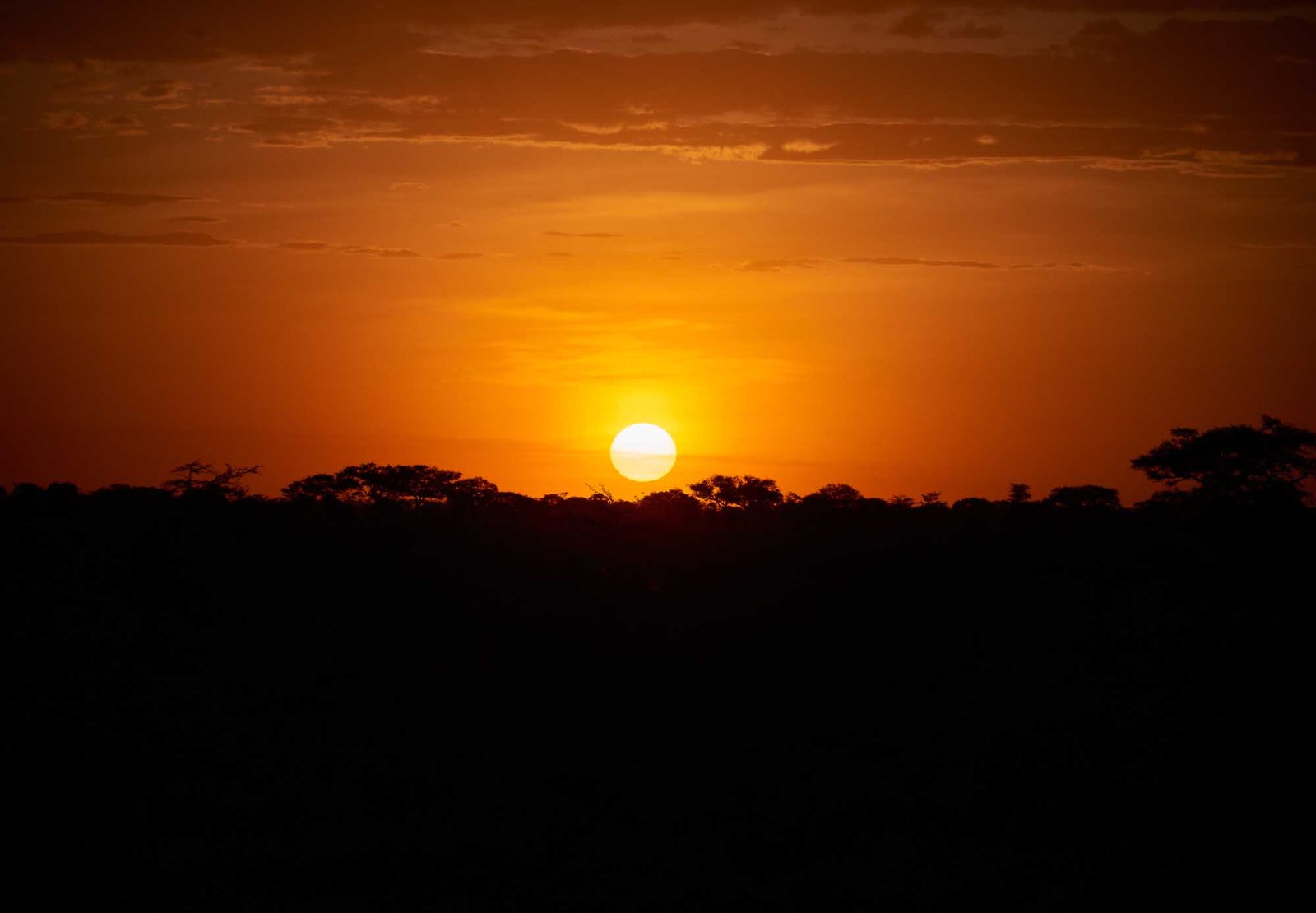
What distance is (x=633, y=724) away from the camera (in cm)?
2633

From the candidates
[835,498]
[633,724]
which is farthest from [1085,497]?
[633,724]

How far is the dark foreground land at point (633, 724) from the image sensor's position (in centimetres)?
2080

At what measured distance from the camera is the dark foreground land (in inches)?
819

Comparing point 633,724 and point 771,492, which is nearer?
point 633,724

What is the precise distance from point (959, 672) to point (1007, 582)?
778 cm

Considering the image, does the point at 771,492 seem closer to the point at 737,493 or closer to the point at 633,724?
the point at 737,493

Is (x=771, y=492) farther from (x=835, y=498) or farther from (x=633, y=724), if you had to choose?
(x=633, y=724)

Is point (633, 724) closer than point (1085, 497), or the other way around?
point (633, 724)

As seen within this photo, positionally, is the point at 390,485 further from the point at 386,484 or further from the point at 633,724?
the point at 633,724

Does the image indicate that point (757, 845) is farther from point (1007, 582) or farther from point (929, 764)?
point (1007, 582)

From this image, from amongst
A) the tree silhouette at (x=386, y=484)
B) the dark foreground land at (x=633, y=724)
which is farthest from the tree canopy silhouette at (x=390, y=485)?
the dark foreground land at (x=633, y=724)

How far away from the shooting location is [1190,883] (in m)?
20.7

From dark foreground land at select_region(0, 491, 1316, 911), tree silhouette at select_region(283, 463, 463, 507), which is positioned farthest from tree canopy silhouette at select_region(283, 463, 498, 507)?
dark foreground land at select_region(0, 491, 1316, 911)

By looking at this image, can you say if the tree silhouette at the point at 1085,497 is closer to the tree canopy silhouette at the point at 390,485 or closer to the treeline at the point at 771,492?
the treeline at the point at 771,492
